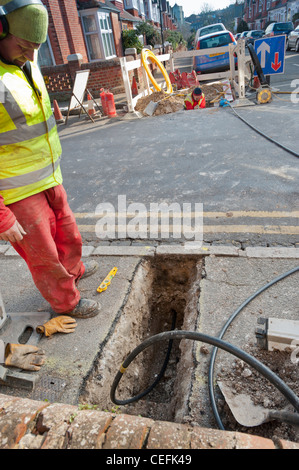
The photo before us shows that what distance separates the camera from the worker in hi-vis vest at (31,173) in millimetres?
1901

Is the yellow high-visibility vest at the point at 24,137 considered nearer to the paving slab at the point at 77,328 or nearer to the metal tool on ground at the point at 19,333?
the metal tool on ground at the point at 19,333

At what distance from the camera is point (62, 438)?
1335mm

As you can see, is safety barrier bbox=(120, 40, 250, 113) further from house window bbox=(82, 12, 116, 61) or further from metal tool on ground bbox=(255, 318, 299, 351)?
metal tool on ground bbox=(255, 318, 299, 351)

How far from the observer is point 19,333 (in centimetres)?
251

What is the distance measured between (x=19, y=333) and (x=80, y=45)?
17335 mm

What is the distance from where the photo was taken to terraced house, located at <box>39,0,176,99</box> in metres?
13.0

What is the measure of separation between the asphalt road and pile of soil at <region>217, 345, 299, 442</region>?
1.52 metres

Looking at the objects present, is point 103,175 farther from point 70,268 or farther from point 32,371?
point 32,371

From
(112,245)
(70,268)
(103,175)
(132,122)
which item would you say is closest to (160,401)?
(70,268)

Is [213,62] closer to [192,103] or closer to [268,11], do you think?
[192,103]

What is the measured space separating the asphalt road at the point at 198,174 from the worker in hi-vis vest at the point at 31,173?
129cm

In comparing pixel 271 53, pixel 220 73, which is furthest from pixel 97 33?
pixel 271 53

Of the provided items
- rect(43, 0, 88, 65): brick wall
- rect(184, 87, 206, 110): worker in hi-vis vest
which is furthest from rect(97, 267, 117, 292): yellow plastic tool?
rect(43, 0, 88, 65): brick wall

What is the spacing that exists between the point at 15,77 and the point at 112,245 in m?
2.09
